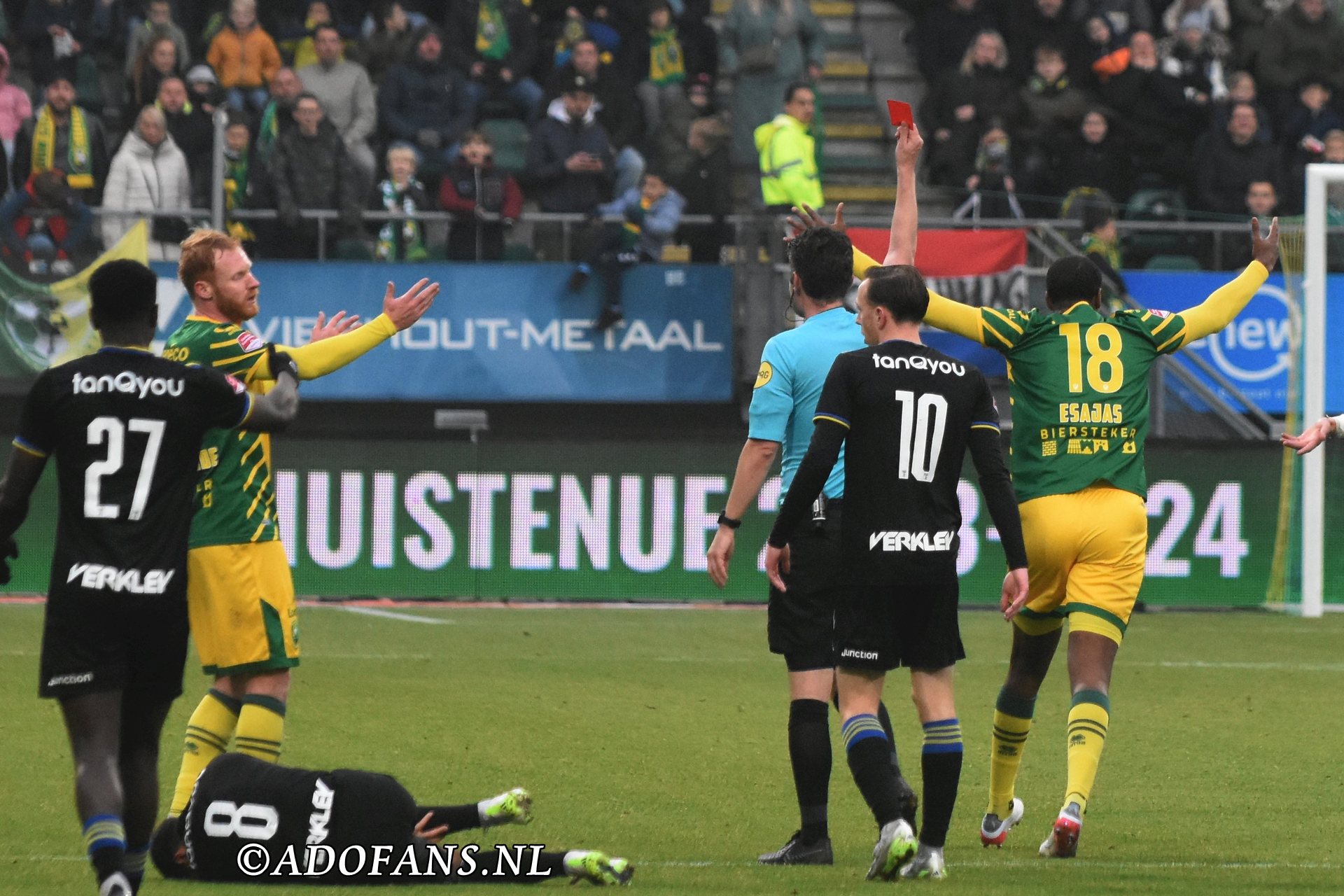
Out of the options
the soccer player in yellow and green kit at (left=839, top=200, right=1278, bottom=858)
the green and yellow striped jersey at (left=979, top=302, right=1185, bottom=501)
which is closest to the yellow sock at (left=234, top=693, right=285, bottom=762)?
the soccer player in yellow and green kit at (left=839, top=200, right=1278, bottom=858)

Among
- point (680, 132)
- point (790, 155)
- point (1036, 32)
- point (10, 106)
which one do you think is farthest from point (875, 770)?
point (1036, 32)

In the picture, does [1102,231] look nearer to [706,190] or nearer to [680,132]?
[706,190]

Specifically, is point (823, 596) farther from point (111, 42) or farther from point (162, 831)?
point (111, 42)

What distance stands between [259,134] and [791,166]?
→ 4695 mm

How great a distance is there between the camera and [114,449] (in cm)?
559

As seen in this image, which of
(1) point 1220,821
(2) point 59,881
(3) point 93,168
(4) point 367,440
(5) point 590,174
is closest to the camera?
(2) point 59,881

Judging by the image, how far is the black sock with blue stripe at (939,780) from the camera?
639 centimetres

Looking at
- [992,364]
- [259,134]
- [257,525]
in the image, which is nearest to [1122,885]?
[257,525]

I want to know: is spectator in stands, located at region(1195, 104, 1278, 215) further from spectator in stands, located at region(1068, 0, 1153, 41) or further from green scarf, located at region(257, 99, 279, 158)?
green scarf, located at region(257, 99, 279, 158)

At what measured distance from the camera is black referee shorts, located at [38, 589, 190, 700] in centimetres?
558

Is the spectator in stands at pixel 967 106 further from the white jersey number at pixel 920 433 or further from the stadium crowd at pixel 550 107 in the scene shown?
the white jersey number at pixel 920 433

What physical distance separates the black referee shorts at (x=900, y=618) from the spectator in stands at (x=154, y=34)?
14.3 meters

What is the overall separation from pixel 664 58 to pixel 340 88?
11.1ft

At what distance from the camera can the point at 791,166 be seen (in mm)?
18094
